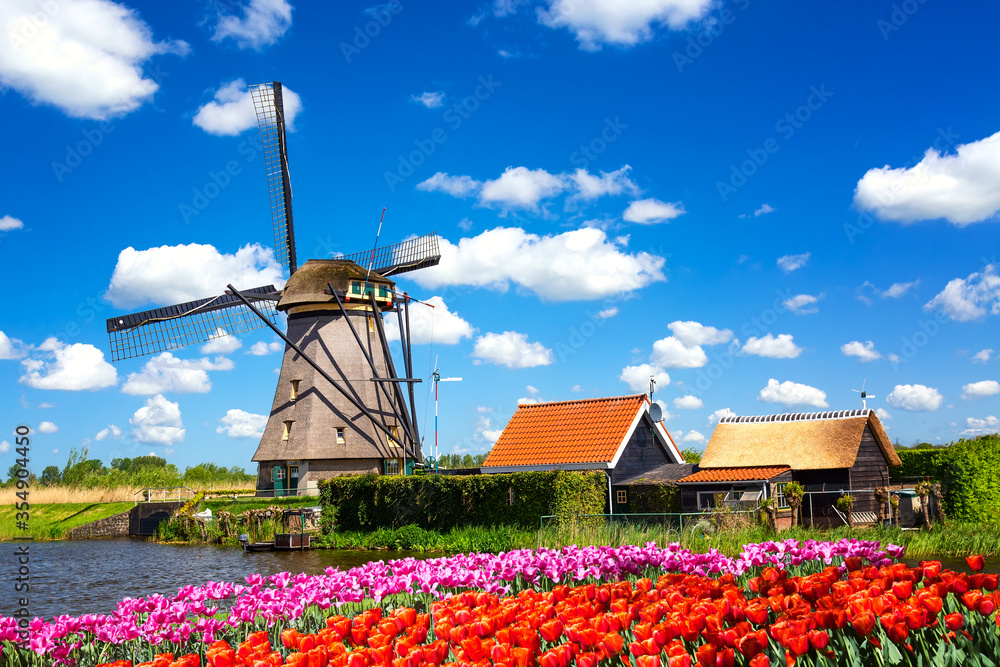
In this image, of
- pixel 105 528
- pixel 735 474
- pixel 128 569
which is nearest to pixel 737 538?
pixel 735 474

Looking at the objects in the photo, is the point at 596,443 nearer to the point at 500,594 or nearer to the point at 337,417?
the point at 337,417

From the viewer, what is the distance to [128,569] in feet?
64.2

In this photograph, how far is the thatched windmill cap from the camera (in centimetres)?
2952

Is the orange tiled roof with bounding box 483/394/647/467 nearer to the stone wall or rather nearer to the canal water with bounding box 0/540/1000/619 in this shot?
the canal water with bounding box 0/540/1000/619

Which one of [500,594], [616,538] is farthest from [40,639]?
[616,538]

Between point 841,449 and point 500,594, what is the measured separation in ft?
54.1

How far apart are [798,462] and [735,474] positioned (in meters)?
1.77

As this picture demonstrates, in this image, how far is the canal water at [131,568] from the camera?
14141 millimetres

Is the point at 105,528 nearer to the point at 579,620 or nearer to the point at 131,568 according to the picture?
the point at 131,568

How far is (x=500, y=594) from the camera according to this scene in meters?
6.83

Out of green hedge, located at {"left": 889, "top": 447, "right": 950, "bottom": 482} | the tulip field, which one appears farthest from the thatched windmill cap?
the tulip field

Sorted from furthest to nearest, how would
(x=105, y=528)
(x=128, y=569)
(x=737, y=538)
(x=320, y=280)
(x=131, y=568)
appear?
(x=105, y=528)
(x=320, y=280)
(x=131, y=568)
(x=128, y=569)
(x=737, y=538)

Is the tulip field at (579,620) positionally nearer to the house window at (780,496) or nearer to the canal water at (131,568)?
the canal water at (131,568)

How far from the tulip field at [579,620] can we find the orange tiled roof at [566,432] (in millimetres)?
14856
